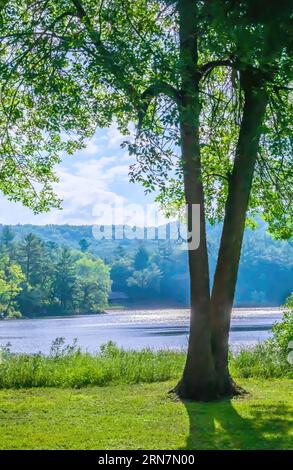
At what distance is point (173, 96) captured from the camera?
29.6ft

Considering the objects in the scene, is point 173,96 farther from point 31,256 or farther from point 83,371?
point 31,256

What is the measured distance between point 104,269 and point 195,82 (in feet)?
271

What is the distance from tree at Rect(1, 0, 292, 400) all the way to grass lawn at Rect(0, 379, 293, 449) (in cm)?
89

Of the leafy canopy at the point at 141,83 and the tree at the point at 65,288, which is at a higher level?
the leafy canopy at the point at 141,83

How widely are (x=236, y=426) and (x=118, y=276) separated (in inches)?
3546

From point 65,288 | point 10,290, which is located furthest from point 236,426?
point 65,288

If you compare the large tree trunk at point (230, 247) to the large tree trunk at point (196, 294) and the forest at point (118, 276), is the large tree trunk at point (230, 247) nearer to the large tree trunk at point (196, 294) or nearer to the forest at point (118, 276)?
the large tree trunk at point (196, 294)

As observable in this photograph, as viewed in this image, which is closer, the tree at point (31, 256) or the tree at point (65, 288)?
the tree at point (65, 288)

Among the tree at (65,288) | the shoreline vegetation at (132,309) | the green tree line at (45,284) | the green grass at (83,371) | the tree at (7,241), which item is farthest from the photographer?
the tree at (7,241)

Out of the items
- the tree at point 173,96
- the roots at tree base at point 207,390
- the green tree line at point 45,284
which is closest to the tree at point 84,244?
the green tree line at point 45,284

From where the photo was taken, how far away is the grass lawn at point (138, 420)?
7.02 meters

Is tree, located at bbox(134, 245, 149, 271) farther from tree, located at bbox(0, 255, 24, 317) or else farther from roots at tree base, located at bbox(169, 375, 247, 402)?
roots at tree base, located at bbox(169, 375, 247, 402)
